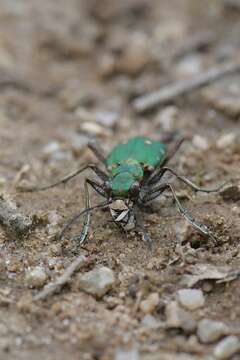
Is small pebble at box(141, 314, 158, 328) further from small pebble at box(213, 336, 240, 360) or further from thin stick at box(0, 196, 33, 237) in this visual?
thin stick at box(0, 196, 33, 237)

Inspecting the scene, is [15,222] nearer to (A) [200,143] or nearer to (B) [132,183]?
(B) [132,183]

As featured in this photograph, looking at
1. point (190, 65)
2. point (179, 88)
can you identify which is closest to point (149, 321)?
point (179, 88)

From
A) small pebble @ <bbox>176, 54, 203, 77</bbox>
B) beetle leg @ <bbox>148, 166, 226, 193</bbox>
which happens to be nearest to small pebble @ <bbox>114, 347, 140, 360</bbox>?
beetle leg @ <bbox>148, 166, 226, 193</bbox>

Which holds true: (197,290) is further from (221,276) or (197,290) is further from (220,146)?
(220,146)

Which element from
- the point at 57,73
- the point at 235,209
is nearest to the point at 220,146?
the point at 235,209

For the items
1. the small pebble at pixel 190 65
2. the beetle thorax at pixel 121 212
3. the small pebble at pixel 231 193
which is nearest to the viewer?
the beetle thorax at pixel 121 212

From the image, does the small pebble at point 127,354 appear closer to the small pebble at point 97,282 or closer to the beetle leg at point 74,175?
the small pebble at point 97,282

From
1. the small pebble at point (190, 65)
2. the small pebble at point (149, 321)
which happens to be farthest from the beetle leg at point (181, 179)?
the small pebble at point (190, 65)
